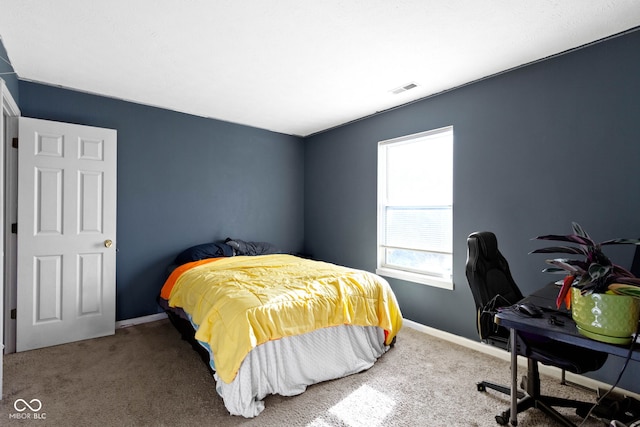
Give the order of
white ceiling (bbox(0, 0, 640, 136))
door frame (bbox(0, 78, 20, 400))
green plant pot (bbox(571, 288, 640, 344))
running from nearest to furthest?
green plant pot (bbox(571, 288, 640, 344)) → white ceiling (bbox(0, 0, 640, 136)) → door frame (bbox(0, 78, 20, 400))

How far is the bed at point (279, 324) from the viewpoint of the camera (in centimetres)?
189

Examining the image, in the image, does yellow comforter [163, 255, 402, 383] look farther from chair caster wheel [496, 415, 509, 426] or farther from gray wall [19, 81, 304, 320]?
chair caster wheel [496, 415, 509, 426]

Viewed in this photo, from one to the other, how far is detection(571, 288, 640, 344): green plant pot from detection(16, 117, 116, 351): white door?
12.5 ft

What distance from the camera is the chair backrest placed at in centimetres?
197

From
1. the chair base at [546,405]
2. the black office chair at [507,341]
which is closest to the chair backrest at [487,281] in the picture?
the black office chair at [507,341]

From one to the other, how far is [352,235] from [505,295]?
221cm

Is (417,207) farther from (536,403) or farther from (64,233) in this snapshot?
(64,233)

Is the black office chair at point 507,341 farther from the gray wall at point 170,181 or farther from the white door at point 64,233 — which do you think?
the white door at point 64,233

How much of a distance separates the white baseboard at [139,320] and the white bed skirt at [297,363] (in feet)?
6.71

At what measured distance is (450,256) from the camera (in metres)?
3.15

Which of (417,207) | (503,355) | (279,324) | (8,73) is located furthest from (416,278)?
(8,73)

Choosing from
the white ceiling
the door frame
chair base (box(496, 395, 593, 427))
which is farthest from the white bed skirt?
the door frame

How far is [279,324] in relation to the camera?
2.04 meters

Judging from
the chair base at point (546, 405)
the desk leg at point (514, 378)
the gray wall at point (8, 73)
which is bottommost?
the chair base at point (546, 405)
